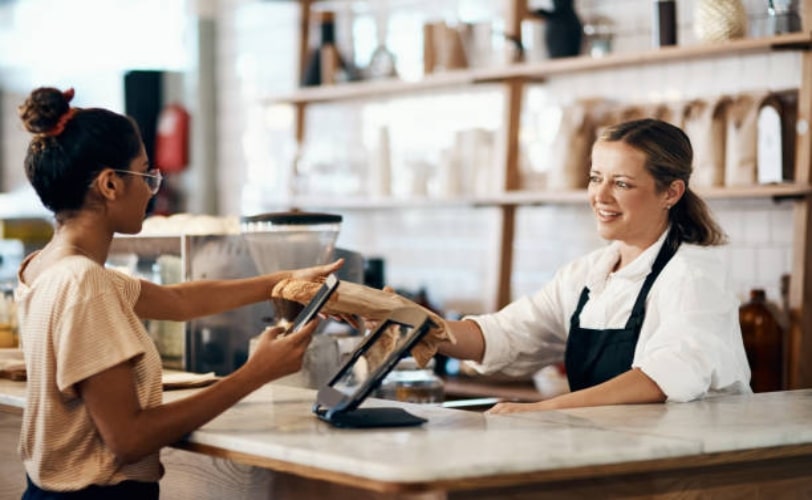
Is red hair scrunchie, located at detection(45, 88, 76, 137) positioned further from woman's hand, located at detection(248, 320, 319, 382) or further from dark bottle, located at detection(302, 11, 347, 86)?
dark bottle, located at detection(302, 11, 347, 86)

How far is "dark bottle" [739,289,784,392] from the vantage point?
170 inches

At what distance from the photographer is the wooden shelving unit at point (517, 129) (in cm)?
429

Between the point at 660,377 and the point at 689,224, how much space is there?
1.73 feet

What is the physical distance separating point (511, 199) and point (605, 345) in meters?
2.17

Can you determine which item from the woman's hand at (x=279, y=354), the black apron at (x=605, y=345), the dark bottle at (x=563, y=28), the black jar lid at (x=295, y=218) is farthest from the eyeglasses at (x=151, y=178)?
the dark bottle at (x=563, y=28)

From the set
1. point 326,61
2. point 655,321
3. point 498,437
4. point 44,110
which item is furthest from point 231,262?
point 326,61

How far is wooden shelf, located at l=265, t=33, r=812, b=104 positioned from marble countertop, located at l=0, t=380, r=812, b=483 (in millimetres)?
1952

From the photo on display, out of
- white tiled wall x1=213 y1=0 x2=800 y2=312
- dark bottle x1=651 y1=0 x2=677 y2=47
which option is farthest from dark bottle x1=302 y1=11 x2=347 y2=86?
dark bottle x1=651 y1=0 x2=677 y2=47

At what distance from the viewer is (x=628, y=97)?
16.8 feet

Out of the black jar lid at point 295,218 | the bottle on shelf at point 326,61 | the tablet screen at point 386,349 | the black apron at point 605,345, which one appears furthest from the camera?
the bottle on shelf at point 326,61

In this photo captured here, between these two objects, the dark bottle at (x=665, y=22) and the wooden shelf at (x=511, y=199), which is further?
the dark bottle at (x=665, y=22)

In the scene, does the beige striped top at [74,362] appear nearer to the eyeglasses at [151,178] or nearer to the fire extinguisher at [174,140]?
the eyeglasses at [151,178]

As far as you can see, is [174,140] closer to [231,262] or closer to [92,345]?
[231,262]

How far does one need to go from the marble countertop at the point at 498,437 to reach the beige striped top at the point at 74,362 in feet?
0.52
